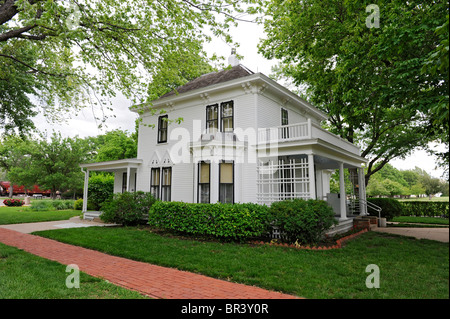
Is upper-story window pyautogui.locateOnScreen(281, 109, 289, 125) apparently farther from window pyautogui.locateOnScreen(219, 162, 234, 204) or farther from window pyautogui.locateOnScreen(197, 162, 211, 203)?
window pyautogui.locateOnScreen(197, 162, 211, 203)

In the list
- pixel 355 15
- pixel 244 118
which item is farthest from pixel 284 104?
pixel 355 15

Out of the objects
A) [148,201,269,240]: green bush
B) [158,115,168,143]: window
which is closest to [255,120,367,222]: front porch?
[148,201,269,240]: green bush

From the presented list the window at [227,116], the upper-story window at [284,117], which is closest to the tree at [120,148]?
the window at [227,116]

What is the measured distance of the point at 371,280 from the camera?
1476 millimetres

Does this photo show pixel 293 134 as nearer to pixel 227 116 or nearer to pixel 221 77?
pixel 227 116

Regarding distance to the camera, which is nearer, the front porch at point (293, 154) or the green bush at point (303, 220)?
the green bush at point (303, 220)

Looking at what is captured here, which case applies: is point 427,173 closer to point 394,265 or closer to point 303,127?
point 394,265

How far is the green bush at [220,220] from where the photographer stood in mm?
8680

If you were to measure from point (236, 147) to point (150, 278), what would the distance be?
662cm

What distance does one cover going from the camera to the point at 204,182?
37.1 ft

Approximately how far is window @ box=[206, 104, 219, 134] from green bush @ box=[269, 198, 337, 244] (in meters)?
5.41

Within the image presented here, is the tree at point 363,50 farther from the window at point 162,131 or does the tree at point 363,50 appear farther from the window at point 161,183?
the window at point 161,183

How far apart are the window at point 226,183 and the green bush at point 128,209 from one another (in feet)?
13.0

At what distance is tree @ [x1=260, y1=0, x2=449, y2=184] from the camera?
12.1 feet
